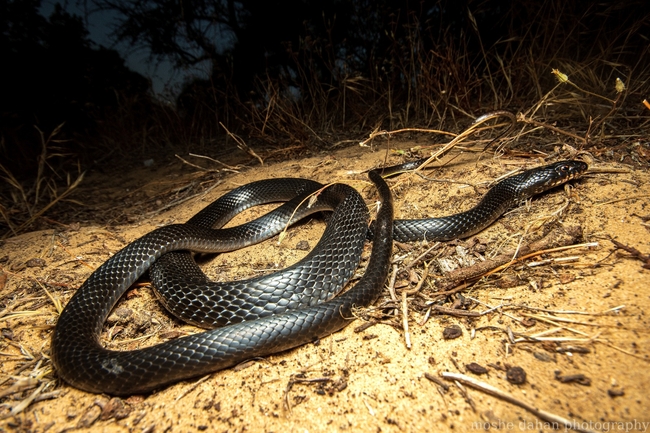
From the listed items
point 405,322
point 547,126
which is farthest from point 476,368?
point 547,126

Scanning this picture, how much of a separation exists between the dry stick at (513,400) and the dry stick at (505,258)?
620mm

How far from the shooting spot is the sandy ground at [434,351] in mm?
1342

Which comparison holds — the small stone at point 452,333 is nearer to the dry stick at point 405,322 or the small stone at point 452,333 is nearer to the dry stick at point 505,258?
the dry stick at point 405,322

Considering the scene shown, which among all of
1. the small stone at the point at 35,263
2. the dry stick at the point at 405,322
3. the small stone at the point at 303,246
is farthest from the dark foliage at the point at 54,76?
the dry stick at the point at 405,322

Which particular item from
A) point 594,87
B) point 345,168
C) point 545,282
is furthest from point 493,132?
point 545,282

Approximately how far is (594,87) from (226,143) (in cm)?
585

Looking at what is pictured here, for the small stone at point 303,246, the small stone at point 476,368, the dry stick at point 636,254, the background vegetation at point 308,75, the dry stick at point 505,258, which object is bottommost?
the dry stick at point 636,254

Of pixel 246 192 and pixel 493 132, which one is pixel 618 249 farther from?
pixel 246 192

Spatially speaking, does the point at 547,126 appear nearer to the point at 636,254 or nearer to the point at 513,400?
the point at 636,254

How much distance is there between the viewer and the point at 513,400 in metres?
1.31

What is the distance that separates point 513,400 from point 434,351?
0.40 meters

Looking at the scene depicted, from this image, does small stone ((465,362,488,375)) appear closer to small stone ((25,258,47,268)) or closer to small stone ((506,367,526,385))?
small stone ((506,367,526,385))

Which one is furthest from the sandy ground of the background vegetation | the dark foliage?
the dark foliage

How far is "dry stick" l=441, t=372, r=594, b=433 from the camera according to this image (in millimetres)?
1188
